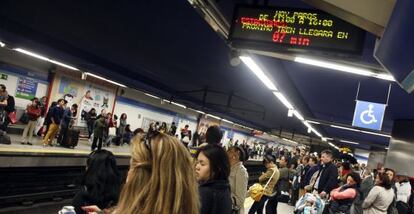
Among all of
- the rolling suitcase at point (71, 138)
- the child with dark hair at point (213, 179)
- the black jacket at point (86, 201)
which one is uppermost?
the child with dark hair at point (213, 179)

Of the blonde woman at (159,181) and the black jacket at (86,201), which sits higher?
the blonde woman at (159,181)

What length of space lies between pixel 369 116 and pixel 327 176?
3675mm

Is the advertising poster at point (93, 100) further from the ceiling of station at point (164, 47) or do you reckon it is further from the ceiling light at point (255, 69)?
the ceiling light at point (255, 69)

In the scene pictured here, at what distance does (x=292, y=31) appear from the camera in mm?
5051

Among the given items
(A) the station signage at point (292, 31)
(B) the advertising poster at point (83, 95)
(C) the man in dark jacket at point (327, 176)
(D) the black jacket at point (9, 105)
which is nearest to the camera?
(A) the station signage at point (292, 31)

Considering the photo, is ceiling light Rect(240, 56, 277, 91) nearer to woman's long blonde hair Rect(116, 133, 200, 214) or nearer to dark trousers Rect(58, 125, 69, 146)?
woman's long blonde hair Rect(116, 133, 200, 214)

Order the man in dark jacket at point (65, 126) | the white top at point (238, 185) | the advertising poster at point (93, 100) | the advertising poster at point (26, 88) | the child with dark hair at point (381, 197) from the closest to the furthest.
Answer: the white top at point (238, 185) < the child with dark hair at point (381, 197) < the man in dark jacket at point (65, 126) < the advertising poster at point (26, 88) < the advertising poster at point (93, 100)

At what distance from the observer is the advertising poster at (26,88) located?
15.7 metres

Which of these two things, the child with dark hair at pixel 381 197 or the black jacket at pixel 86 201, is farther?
the child with dark hair at pixel 381 197

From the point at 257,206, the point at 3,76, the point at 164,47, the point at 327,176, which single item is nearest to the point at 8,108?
the point at 3,76

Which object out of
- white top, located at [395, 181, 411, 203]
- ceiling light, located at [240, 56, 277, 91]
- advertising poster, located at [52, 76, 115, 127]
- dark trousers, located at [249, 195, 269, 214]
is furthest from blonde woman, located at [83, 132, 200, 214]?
advertising poster, located at [52, 76, 115, 127]

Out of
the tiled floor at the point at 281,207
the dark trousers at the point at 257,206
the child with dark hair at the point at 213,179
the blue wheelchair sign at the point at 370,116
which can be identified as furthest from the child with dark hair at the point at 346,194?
the child with dark hair at the point at 213,179

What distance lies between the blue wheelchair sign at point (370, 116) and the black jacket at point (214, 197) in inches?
321

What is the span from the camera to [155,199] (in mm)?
1538
